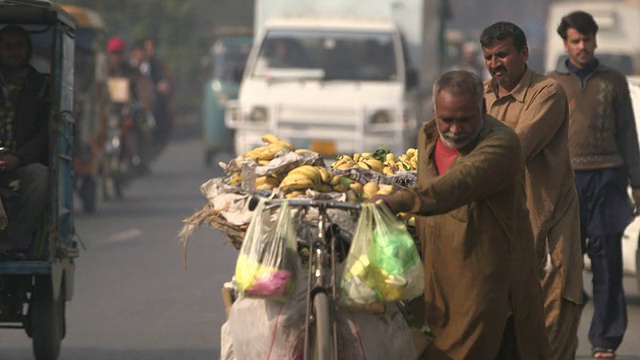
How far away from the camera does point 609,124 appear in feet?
28.6

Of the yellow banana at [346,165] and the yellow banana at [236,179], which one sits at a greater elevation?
the yellow banana at [346,165]

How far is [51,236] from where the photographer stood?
27.7ft

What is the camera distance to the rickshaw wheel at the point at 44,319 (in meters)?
8.44

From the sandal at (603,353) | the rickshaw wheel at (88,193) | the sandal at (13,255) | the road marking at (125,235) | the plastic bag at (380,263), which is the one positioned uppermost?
the plastic bag at (380,263)

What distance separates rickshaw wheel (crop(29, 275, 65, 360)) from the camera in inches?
332

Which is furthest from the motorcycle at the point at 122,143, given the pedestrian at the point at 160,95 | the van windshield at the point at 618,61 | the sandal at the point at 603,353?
the sandal at the point at 603,353

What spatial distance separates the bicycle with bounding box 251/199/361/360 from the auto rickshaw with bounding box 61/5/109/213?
10932 millimetres

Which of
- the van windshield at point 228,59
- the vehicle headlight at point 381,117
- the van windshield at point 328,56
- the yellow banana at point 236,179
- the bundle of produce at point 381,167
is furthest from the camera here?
the van windshield at point 228,59

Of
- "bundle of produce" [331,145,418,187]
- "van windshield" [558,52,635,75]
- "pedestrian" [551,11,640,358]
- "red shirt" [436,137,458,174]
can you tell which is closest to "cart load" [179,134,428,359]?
"red shirt" [436,137,458,174]

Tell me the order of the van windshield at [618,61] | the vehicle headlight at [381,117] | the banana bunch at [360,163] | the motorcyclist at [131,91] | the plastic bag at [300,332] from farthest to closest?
the van windshield at [618,61] → the motorcyclist at [131,91] → the vehicle headlight at [381,117] → the banana bunch at [360,163] → the plastic bag at [300,332]

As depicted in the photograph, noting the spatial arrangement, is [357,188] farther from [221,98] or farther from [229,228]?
[221,98]

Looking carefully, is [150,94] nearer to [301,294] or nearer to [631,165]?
[631,165]

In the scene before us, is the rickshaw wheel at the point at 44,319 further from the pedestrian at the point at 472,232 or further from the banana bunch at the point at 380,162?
the pedestrian at the point at 472,232

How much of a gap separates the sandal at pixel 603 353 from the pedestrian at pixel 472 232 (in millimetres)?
3143
